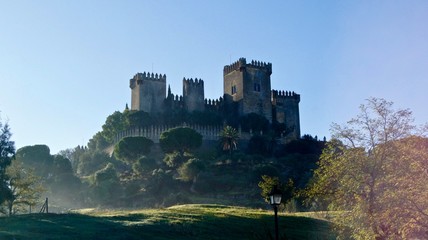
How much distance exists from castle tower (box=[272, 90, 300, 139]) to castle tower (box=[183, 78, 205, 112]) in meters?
15.2

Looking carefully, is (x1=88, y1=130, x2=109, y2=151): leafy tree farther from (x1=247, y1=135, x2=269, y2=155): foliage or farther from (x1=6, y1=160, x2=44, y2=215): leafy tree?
(x1=6, y1=160, x2=44, y2=215): leafy tree

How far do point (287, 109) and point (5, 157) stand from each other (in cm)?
7193

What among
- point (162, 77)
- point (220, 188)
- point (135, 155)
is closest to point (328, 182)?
point (220, 188)

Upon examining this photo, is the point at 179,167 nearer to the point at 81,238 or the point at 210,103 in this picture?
the point at 210,103

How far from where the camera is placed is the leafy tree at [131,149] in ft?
279

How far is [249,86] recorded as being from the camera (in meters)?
103

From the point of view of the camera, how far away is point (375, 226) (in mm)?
24875

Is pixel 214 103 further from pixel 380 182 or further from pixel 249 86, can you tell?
pixel 380 182

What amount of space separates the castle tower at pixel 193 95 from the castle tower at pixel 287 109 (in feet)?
49.9

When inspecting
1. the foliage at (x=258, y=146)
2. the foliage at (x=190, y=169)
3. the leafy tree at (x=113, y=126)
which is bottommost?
the foliage at (x=190, y=169)

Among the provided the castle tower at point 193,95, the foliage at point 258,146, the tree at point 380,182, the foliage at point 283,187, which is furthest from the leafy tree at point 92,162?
the tree at point 380,182

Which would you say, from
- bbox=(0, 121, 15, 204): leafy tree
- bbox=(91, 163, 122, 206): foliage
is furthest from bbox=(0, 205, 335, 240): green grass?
bbox=(91, 163, 122, 206): foliage

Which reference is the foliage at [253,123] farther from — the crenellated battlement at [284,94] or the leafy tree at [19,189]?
the leafy tree at [19,189]

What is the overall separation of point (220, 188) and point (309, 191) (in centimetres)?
4376
